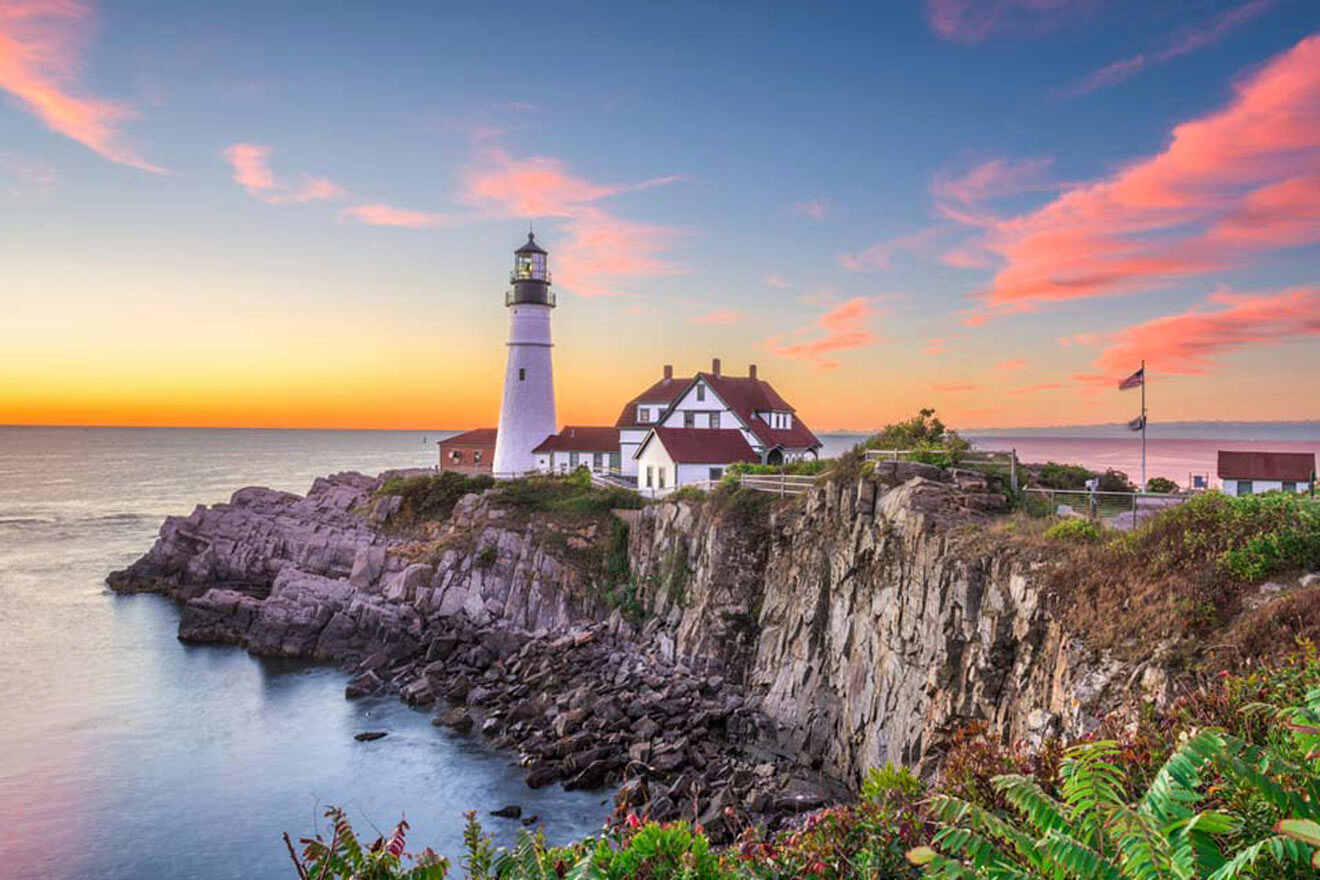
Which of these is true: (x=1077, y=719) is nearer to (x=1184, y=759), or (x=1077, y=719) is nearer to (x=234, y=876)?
(x=1184, y=759)

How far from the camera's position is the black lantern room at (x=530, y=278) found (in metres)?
51.9

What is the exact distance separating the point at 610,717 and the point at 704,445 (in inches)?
797

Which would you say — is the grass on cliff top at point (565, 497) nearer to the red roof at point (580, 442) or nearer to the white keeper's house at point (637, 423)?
the white keeper's house at point (637, 423)

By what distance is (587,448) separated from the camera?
5238cm

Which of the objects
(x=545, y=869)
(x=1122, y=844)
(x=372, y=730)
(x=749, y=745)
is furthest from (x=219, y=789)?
(x=1122, y=844)

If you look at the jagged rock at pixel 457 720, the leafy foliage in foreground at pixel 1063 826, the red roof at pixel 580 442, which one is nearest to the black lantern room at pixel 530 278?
the red roof at pixel 580 442

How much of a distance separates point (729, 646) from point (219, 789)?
50.0 feet

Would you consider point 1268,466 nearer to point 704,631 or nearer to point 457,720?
point 704,631

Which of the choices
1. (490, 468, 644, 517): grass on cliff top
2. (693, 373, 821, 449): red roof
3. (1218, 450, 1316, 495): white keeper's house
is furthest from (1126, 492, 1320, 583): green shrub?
(693, 373, 821, 449): red roof

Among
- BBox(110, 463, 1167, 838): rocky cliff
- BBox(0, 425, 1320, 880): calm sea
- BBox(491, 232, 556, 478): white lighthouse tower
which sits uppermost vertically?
BBox(491, 232, 556, 478): white lighthouse tower

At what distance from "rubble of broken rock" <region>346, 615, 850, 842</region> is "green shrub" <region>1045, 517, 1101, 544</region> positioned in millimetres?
7502

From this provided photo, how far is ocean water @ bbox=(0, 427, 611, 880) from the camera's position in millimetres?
18625

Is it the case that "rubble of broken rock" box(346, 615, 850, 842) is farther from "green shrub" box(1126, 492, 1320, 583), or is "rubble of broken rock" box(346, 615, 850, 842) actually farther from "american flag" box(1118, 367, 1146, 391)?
"american flag" box(1118, 367, 1146, 391)

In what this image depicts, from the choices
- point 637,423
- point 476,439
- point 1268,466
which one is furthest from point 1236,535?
point 476,439
